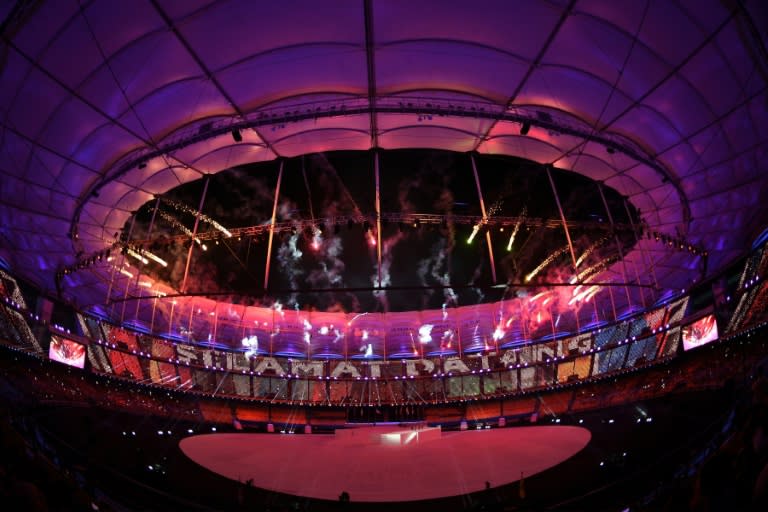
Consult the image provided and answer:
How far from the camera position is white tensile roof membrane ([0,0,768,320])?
13.8 m

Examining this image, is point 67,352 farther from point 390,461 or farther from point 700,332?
point 700,332

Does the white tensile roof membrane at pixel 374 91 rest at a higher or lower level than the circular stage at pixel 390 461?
higher

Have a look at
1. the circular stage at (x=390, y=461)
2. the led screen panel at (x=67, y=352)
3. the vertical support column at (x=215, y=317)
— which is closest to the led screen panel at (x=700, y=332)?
the circular stage at (x=390, y=461)

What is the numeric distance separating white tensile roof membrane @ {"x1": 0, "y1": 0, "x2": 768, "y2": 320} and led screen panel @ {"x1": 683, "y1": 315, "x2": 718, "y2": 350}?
4.95 m

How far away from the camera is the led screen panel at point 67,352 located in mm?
23812

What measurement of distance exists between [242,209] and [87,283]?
11.9m

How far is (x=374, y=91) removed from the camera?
17781mm

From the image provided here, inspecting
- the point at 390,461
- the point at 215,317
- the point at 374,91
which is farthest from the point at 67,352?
the point at 374,91

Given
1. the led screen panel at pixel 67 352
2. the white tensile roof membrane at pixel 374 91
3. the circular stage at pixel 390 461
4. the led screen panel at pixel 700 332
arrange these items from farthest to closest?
the led screen panel at pixel 67 352 < the led screen panel at pixel 700 332 < the circular stage at pixel 390 461 < the white tensile roof membrane at pixel 374 91

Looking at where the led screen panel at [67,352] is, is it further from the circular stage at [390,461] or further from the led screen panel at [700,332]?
the led screen panel at [700,332]

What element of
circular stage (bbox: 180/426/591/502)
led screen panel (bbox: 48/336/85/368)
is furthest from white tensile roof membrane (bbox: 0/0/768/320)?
circular stage (bbox: 180/426/591/502)

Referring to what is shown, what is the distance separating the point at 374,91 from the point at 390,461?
18.2m

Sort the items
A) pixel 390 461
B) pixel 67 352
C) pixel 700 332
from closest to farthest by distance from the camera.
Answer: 1. pixel 700 332
2. pixel 390 461
3. pixel 67 352

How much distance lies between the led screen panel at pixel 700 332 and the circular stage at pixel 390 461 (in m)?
7.08
